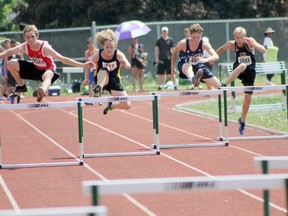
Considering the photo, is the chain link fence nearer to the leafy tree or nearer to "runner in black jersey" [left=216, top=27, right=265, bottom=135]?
the leafy tree

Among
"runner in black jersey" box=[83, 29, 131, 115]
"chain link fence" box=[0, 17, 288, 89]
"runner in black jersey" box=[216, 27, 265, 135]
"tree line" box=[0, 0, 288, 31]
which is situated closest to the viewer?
"runner in black jersey" box=[83, 29, 131, 115]

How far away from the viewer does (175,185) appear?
4.71m

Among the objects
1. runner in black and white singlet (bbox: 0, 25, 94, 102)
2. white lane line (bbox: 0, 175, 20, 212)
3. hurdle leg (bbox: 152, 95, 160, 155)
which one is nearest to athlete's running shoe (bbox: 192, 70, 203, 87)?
hurdle leg (bbox: 152, 95, 160, 155)

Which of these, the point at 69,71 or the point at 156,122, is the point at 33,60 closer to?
the point at 156,122

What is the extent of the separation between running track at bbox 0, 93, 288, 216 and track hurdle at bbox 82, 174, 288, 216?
138 inches

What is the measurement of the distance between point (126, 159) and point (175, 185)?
26.6ft

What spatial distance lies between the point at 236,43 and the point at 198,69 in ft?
4.05

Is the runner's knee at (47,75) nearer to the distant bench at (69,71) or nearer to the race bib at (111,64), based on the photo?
the race bib at (111,64)

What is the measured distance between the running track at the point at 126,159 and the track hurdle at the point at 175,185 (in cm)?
350

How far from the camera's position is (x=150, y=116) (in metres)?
19.8

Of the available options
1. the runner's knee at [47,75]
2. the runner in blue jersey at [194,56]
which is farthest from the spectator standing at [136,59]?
the runner's knee at [47,75]

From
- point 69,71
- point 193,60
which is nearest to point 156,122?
point 193,60

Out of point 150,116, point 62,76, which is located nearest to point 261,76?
point 62,76

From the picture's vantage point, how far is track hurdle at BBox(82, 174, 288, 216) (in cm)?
468
